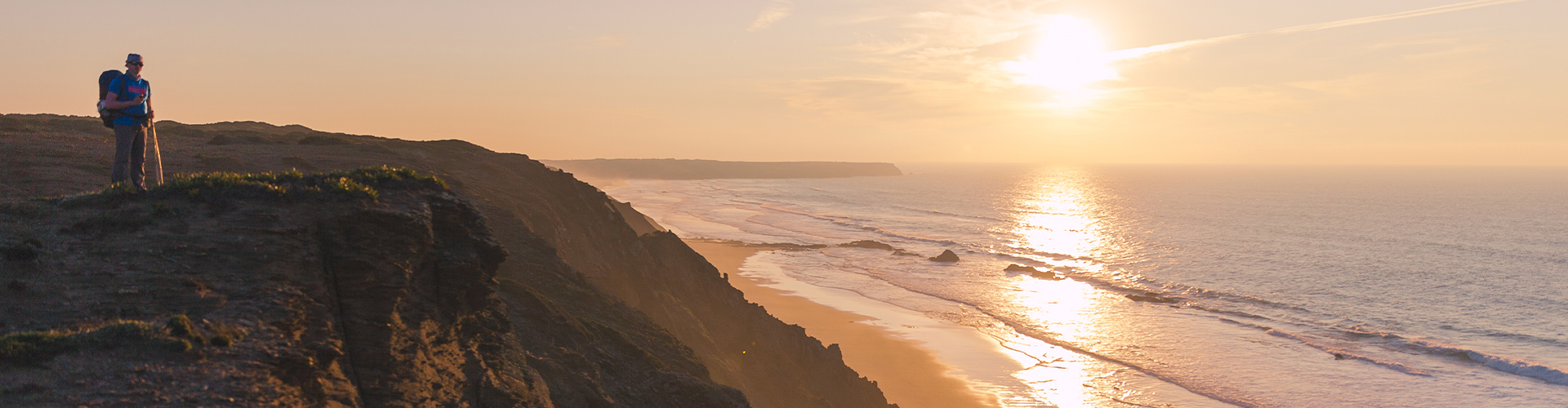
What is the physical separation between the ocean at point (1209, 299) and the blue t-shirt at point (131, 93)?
76.3 feet

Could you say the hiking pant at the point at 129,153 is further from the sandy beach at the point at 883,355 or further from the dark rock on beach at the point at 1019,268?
the dark rock on beach at the point at 1019,268

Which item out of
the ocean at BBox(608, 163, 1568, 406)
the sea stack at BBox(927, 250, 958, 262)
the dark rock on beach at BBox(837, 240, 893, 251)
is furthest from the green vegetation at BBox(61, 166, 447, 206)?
the dark rock on beach at BBox(837, 240, 893, 251)

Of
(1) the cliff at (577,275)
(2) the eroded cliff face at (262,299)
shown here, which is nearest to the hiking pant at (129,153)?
(2) the eroded cliff face at (262,299)

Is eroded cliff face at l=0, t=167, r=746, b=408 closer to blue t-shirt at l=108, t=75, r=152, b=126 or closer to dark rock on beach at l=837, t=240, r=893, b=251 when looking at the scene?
blue t-shirt at l=108, t=75, r=152, b=126

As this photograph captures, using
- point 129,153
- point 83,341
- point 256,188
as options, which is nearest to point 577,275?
point 129,153

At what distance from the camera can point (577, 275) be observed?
17125mm

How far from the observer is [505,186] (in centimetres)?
2558

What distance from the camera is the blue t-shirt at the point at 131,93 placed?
10.4 meters

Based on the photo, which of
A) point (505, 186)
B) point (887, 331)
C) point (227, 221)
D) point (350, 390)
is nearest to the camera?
point (350, 390)

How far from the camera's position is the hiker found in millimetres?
10352

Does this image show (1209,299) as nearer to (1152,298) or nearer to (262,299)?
(1152,298)

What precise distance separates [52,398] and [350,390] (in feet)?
7.27

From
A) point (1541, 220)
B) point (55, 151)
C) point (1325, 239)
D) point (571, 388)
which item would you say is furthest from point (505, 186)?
point (1541, 220)

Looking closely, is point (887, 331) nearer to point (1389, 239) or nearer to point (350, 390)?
point (350, 390)
